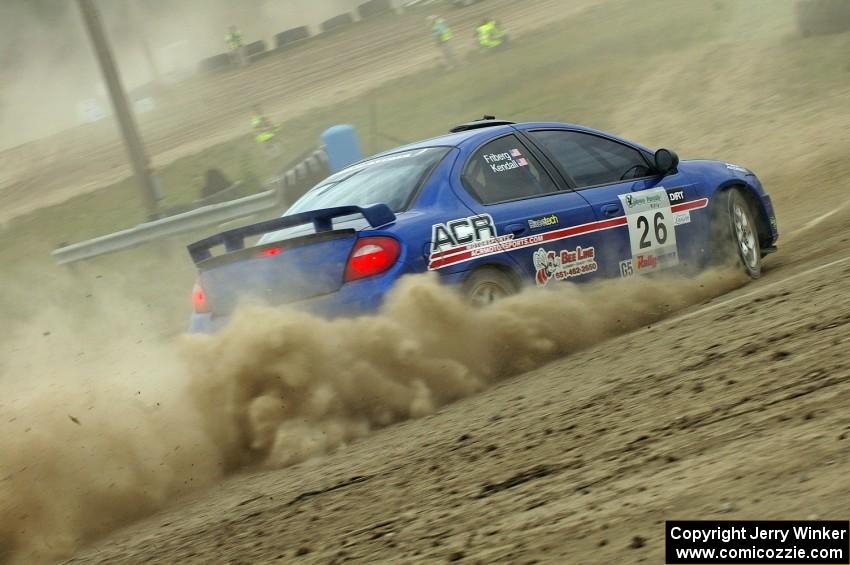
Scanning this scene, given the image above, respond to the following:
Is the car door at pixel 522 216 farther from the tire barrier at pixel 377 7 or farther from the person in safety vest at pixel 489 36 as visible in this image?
the tire barrier at pixel 377 7

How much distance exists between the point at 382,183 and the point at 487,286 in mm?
942

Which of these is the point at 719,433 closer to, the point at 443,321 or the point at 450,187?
the point at 443,321

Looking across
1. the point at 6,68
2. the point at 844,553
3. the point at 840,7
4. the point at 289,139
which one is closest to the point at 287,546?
the point at 844,553

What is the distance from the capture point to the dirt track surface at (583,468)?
347 cm

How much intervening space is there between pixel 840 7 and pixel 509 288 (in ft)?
51.5

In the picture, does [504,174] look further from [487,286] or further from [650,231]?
[650,231]

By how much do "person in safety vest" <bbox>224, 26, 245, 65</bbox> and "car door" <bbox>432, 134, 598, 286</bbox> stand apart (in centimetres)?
3620

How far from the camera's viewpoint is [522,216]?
23.0 feet

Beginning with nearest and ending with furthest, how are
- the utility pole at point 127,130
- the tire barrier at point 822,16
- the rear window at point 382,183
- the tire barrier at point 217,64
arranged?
the rear window at point 382,183 < the utility pole at point 127,130 < the tire barrier at point 822,16 < the tire barrier at point 217,64

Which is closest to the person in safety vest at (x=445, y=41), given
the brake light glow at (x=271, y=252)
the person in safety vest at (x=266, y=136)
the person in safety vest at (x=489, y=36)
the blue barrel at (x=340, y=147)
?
the person in safety vest at (x=489, y=36)

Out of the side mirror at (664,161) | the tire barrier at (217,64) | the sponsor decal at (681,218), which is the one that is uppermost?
the tire barrier at (217,64)

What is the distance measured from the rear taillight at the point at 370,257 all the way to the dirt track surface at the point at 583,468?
88 cm

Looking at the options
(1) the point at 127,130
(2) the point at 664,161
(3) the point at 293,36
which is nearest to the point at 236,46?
(3) the point at 293,36

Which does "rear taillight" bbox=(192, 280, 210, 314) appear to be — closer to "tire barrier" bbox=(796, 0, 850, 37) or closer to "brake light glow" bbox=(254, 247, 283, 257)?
"brake light glow" bbox=(254, 247, 283, 257)
